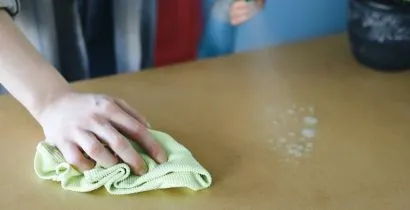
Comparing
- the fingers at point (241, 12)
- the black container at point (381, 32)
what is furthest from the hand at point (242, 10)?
the black container at point (381, 32)

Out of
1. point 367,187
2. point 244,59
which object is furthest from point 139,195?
point 244,59

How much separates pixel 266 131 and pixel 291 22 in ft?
1.07

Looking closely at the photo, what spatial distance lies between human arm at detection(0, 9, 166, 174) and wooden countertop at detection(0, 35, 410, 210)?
0.13ft

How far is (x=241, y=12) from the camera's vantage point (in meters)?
1.03

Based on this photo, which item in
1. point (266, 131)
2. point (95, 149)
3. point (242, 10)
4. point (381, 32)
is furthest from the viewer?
point (242, 10)

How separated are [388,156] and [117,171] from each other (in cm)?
31

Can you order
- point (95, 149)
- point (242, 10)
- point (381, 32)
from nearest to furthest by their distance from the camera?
1. point (95, 149)
2. point (381, 32)
3. point (242, 10)

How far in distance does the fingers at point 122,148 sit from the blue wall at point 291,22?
0.39m

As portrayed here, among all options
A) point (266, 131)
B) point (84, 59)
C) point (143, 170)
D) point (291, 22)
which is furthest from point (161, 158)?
point (291, 22)

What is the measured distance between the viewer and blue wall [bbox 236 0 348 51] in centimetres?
105

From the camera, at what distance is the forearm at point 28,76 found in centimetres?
76

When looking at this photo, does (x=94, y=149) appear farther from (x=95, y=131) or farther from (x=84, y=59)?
(x=84, y=59)

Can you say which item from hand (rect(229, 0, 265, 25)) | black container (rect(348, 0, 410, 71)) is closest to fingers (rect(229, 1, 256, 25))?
hand (rect(229, 0, 265, 25))

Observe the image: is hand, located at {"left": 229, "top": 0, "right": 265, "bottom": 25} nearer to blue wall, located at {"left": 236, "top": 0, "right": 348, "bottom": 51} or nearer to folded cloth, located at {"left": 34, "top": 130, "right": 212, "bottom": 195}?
blue wall, located at {"left": 236, "top": 0, "right": 348, "bottom": 51}
